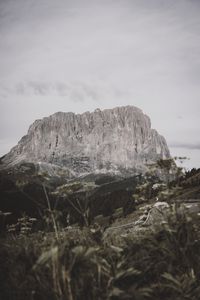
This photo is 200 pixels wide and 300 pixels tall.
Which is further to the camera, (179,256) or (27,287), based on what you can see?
(179,256)

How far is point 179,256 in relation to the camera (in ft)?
13.8

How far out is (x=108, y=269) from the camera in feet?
11.8

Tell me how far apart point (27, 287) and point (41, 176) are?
8.75 feet

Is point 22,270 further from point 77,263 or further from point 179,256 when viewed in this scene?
point 179,256

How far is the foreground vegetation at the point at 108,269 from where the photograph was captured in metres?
3.13

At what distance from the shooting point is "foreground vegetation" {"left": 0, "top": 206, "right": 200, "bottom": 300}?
313cm

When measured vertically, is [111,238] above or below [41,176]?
below

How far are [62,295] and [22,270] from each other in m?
0.85

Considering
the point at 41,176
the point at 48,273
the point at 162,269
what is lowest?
the point at 162,269

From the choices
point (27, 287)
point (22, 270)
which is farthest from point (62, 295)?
point (22, 270)

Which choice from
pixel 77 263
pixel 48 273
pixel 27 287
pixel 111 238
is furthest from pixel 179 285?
pixel 111 238

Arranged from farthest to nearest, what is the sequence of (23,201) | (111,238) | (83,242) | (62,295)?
(23,201) → (111,238) → (83,242) → (62,295)

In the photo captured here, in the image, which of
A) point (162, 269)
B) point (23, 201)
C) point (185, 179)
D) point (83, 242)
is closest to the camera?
point (162, 269)

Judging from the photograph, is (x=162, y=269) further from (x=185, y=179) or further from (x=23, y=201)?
(x=23, y=201)
